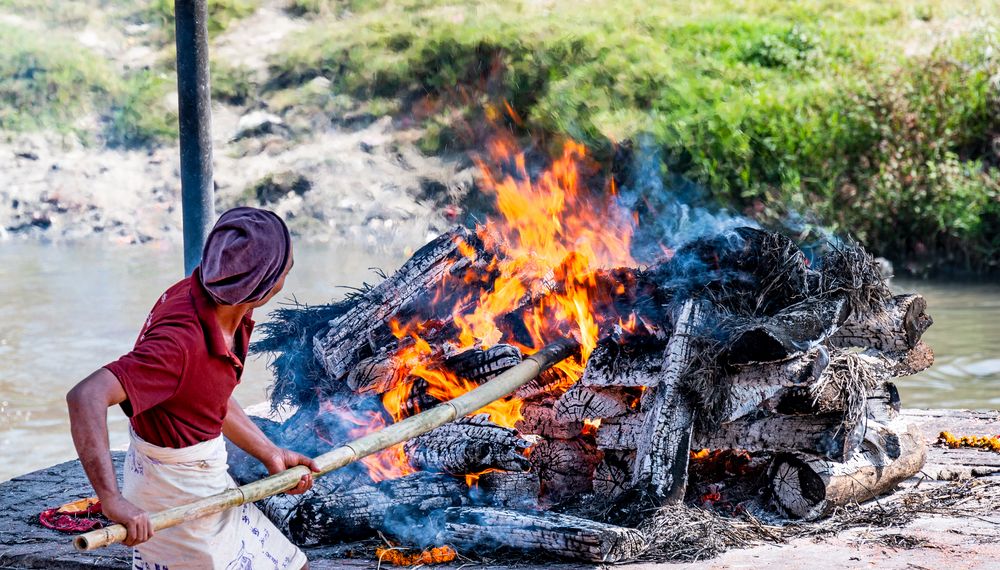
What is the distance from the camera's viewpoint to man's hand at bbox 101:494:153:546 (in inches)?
116

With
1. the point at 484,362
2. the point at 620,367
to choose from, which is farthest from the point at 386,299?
the point at 620,367

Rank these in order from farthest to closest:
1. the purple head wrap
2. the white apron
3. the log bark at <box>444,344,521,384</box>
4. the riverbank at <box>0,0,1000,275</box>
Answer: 1. the riverbank at <box>0,0,1000,275</box>
2. the log bark at <box>444,344,521,384</box>
3. the white apron
4. the purple head wrap

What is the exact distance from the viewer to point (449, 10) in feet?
62.7

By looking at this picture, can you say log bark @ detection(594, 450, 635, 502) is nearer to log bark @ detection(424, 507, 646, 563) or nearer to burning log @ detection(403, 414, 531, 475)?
burning log @ detection(403, 414, 531, 475)

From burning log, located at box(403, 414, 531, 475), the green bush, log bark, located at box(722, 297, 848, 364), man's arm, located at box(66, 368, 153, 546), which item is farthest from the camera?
the green bush

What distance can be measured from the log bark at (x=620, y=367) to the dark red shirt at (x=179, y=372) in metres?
1.92

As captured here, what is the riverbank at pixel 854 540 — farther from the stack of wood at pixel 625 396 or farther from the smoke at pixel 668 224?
the smoke at pixel 668 224

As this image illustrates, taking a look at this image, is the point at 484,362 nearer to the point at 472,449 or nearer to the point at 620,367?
the point at 472,449

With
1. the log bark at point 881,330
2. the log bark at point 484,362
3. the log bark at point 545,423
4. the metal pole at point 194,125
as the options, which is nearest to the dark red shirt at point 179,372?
the log bark at point 484,362

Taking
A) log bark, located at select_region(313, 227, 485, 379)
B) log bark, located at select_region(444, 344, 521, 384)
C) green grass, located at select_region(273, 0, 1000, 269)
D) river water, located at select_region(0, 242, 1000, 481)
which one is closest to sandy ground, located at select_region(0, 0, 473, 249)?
river water, located at select_region(0, 242, 1000, 481)

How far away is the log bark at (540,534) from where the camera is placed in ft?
13.8

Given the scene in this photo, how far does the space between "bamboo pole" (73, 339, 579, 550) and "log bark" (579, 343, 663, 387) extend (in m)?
0.26

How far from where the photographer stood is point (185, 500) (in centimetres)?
336

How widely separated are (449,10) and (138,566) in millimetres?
16548
